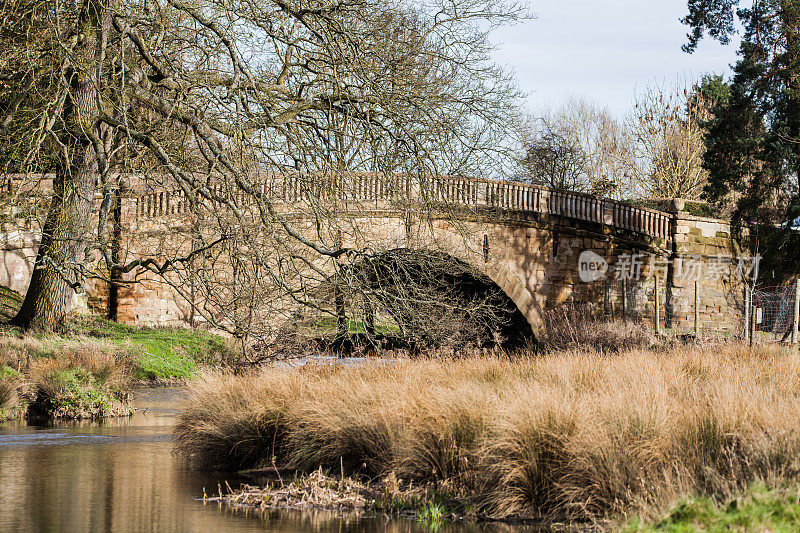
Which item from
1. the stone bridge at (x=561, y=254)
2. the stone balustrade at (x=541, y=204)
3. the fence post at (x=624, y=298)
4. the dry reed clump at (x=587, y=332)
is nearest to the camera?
the dry reed clump at (x=587, y=332)

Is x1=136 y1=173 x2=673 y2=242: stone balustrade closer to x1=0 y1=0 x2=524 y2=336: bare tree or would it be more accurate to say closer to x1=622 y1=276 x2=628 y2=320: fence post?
x1=622 y1=276 x2=628 y2=320: fence post

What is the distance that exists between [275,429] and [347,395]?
87cm

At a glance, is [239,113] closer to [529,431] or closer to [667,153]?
Result: [529,431]

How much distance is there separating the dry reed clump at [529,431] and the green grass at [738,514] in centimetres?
14

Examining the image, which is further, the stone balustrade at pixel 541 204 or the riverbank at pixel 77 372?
the stone balustrade at pixel 541 204

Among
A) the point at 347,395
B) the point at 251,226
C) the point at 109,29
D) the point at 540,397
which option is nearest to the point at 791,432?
the point at 540,397

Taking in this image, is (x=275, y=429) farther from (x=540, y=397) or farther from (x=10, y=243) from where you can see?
(x=10, y=243)

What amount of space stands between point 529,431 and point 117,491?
3.49 meters

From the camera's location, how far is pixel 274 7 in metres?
11.5

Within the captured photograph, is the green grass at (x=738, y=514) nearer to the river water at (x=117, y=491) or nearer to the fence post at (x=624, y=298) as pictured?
the river water at (x=117, y=491)

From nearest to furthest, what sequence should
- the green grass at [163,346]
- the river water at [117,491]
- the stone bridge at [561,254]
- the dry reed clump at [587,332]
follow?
the river water at [117,491], the green grass at [163,346], the dry reed clump at [587,332], the stone bridge at [561,254]

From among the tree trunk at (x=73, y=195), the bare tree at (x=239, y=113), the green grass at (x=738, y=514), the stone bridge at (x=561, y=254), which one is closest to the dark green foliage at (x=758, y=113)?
the stone bridge at (x=561, y=254)

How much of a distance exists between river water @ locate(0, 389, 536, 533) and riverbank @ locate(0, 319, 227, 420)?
1247 millimetres

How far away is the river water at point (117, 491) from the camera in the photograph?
6.32 metres
